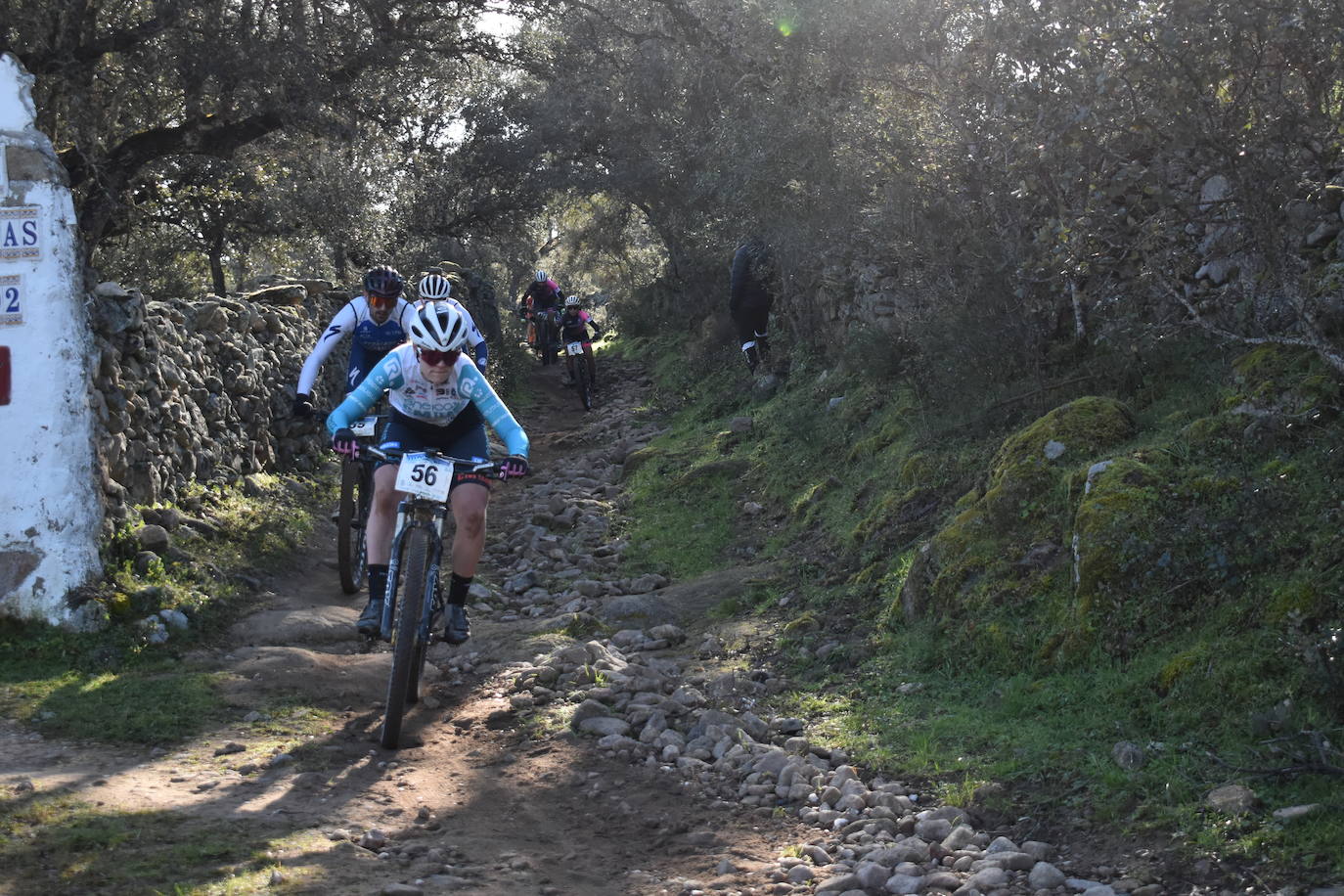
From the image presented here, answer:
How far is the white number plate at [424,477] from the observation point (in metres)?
5.91

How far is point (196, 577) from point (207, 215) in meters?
10.7

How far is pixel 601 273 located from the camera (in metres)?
42.0

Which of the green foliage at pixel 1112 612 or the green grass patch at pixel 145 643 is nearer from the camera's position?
the green foliage at pixel 1112 612

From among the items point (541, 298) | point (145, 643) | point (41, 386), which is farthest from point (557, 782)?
point (541, 298)

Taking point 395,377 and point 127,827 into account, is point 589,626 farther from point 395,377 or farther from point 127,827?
point 127,827

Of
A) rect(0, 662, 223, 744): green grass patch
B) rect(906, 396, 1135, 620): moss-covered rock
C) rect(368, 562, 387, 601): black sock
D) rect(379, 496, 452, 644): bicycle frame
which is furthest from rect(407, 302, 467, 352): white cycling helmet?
rect(906, 396, 1135, 620): moss-covered rock

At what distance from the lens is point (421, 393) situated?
655 centimetres

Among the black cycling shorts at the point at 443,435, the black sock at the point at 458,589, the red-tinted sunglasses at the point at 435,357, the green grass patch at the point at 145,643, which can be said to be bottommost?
the green grass patch at the point at 145,643

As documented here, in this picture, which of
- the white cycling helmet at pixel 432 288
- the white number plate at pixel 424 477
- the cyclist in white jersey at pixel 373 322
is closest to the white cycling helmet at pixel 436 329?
the white number plate at pixel 424 477

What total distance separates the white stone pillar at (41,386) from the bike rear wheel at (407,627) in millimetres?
2665

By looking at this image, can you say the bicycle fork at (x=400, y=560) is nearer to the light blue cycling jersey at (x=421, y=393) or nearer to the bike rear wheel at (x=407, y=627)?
the bike rear wheel at (x=407, y=627)

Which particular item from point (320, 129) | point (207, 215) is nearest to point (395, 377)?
point (320, 129)

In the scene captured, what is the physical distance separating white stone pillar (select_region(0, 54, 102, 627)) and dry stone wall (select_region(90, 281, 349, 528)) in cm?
33

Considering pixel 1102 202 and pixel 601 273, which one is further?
pixel 601 273
